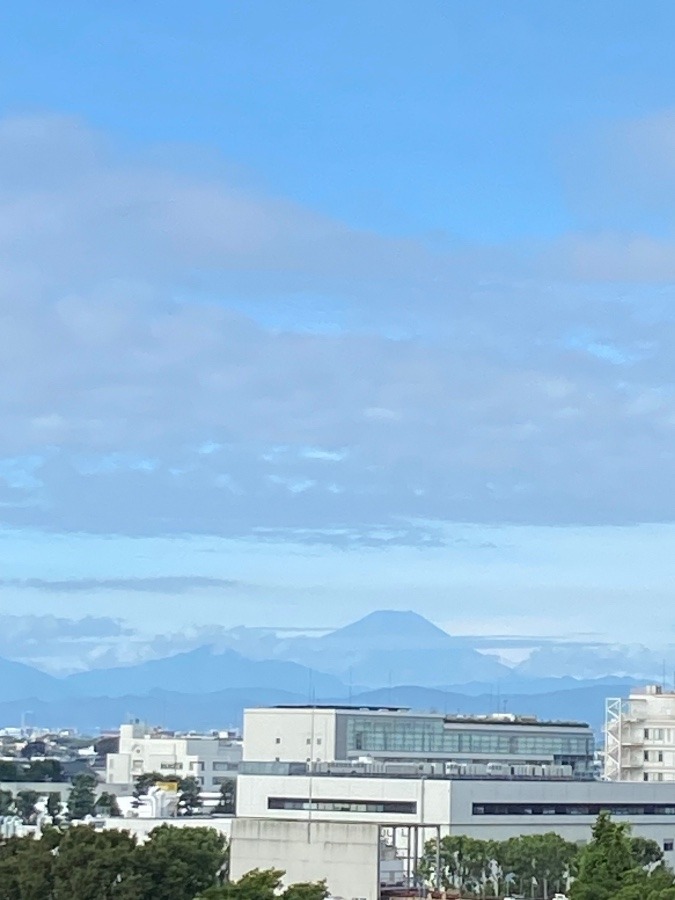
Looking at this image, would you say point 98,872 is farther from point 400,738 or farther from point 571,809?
point 400,738

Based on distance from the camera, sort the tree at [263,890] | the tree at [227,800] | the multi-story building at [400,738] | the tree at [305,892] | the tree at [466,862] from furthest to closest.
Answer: the multi-story building at [400,738]
the tree at [227,800]
the tree at [466,862]
the tree at [305,892]
the tree at [263,890]

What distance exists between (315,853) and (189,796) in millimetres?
78393

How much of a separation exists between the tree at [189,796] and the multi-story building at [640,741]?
92.6 ft

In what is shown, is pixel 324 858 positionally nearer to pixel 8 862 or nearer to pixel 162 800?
pixel 8 862

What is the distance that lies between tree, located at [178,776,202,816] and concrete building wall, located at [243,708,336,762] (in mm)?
5083

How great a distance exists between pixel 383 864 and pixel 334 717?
72.0 m

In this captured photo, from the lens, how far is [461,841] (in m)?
87.2

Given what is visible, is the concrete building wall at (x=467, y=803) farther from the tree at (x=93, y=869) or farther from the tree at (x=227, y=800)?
the tree at (x=93, y=869)

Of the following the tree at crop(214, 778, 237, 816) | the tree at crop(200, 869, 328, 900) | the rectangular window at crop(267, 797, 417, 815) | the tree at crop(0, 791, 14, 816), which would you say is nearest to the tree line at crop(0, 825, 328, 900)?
the tree at crop(200, 869, 328, 900)

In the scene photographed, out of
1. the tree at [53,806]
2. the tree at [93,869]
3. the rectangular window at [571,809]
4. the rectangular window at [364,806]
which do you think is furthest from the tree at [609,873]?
the tree at [53,806]

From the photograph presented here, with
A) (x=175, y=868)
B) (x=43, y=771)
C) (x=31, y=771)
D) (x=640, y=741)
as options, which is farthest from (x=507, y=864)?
(x=31, y=771)

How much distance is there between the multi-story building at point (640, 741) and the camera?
430 feet

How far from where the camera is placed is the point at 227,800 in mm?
141375

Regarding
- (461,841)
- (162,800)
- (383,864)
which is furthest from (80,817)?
(383,864)
